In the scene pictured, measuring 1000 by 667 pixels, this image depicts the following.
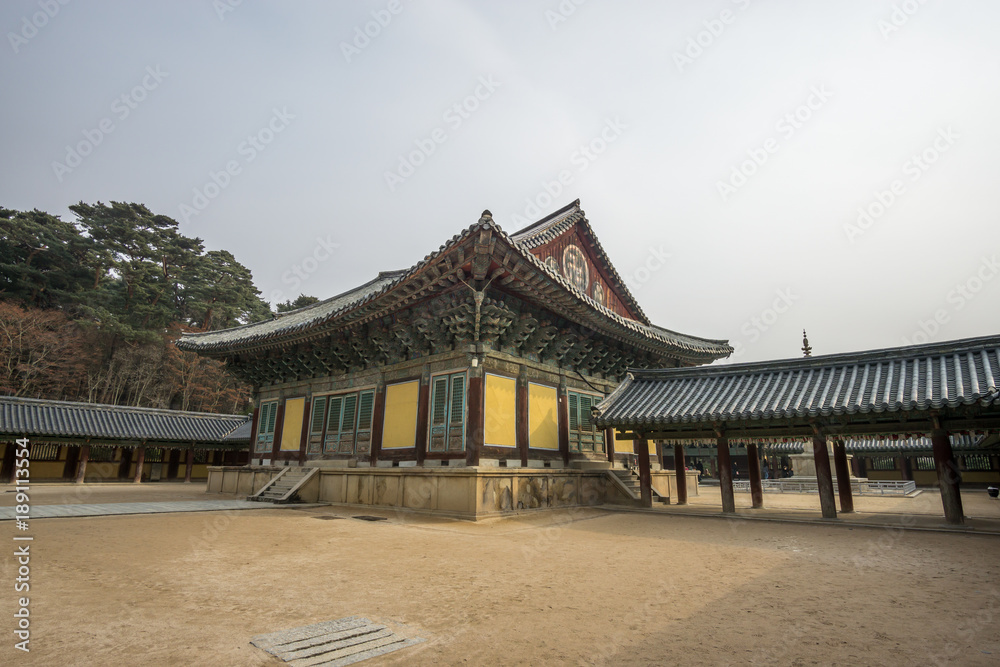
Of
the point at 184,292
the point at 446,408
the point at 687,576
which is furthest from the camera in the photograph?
the point at 184,292

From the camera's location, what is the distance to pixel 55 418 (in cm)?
2577

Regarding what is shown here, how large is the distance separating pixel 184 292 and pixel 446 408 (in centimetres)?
4373

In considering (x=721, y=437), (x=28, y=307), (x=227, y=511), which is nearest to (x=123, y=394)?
(x=28, y=307)

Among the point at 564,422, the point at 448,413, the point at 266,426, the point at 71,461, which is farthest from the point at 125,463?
the point at 564,422

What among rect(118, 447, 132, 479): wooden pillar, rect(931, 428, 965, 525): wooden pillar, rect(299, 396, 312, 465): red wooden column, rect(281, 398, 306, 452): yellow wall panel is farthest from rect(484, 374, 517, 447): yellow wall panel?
rect(118, 447, 132, 479): wooden pillar

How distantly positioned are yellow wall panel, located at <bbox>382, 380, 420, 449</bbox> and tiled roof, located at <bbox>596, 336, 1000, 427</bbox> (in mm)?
5405

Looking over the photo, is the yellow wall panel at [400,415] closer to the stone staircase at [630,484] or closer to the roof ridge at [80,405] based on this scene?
the stone staircase at [630,484]

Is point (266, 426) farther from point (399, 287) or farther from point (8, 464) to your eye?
point (8, 464)

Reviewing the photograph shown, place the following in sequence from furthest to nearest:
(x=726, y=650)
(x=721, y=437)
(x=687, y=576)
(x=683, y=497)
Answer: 1. (x=683, y=497)
2. (x=721, y=437)
3. (x=687, y=576)
4. (x=726, y=650)

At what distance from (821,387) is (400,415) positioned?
1113 centimetres

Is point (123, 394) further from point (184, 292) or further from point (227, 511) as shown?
point (227, 511)

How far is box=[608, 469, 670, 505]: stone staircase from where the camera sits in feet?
51.3

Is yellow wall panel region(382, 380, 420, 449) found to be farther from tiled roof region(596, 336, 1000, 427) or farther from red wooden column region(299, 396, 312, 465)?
tiled roof region(596, 336, 1000, 427)

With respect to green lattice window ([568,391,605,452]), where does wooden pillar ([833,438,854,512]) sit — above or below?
below
